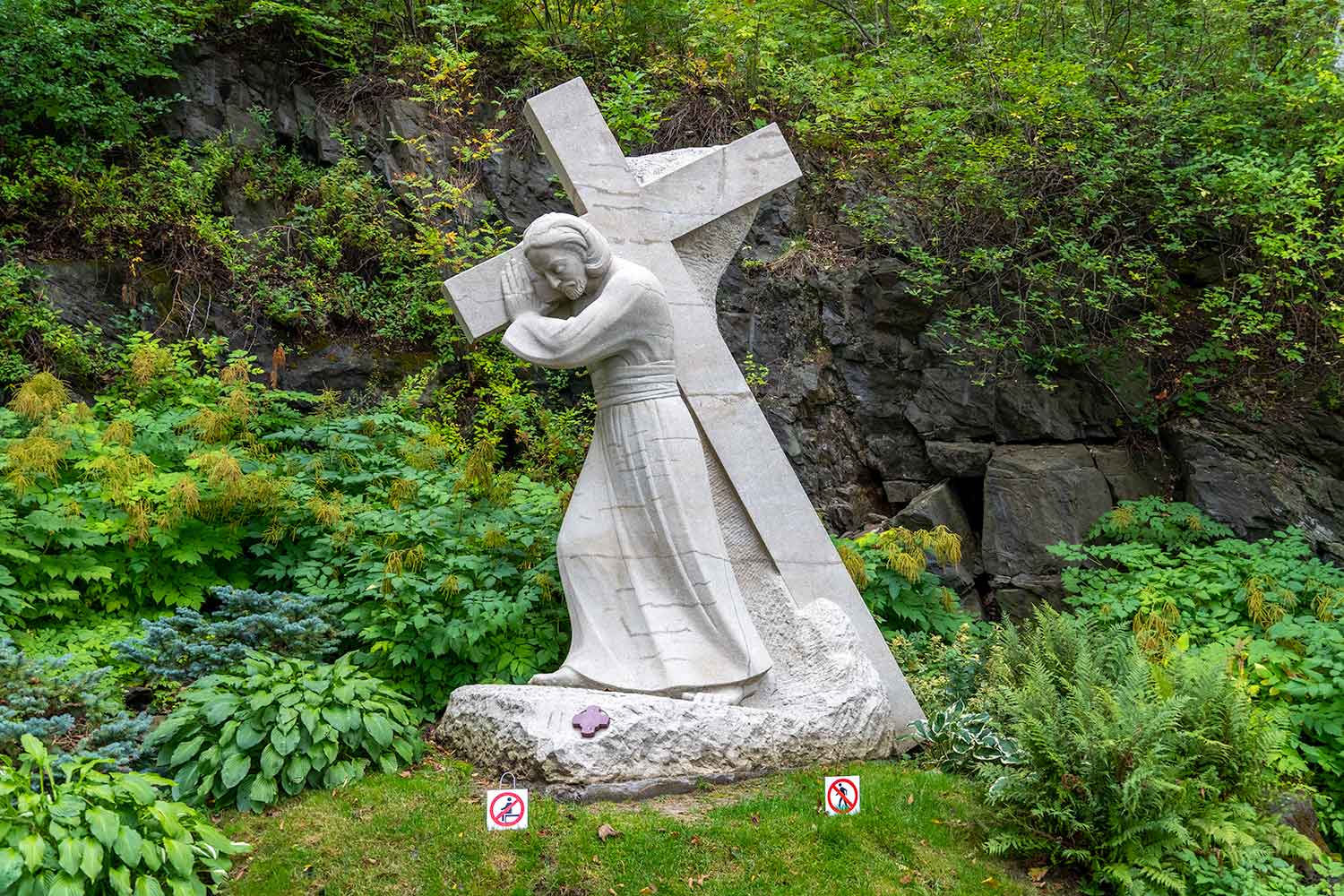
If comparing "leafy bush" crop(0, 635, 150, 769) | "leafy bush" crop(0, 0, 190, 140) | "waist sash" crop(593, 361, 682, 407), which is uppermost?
"leafy bush" crop(0, 0, 190, 140)

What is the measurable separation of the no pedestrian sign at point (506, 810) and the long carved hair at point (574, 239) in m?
2.73

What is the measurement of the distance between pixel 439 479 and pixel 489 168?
15.0ft

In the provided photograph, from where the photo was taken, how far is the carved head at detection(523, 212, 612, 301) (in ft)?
18.4

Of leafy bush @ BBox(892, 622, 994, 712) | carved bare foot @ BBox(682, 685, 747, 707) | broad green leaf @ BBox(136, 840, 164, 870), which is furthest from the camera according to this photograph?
leafy bush @ BBox(892, 622, 994, 712)

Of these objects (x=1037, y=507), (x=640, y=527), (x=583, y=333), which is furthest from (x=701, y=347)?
(x=1037, y=507)

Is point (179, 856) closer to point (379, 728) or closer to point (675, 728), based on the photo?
point (379, 728)

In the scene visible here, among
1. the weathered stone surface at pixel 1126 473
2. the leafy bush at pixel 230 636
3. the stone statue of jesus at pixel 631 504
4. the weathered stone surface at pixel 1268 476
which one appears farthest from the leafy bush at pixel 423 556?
the weathered stone surface at pixel 1268 476

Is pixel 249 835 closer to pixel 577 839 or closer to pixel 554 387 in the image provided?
pixel 577 839

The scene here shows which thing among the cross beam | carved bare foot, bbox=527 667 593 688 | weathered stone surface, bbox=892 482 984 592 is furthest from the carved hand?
weathered stone surface, bbox=892 482 984 592

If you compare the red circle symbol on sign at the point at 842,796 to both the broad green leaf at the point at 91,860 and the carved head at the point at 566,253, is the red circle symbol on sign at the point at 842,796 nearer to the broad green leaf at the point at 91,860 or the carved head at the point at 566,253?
the carved head at the point at 566,253

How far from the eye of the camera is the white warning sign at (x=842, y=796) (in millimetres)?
4945

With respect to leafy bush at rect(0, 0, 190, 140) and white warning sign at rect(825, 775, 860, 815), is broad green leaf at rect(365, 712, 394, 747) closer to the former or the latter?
white warning sign at rect(825, 775, 860, 815)

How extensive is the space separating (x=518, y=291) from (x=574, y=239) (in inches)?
17.4

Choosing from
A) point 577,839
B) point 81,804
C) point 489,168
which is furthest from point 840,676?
point 489,168
